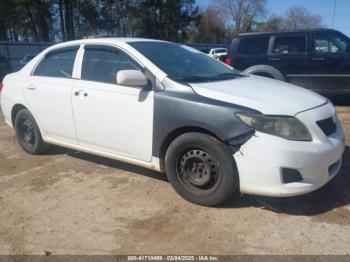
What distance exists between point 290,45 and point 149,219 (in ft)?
21.6

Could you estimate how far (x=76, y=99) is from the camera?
14.5 ft

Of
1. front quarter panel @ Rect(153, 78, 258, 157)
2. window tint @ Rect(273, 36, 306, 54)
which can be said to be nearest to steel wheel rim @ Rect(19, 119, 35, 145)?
front quarter panel @ Rect(153, 78, 258, 157)

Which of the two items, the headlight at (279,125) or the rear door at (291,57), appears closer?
the headlight at (279,125)

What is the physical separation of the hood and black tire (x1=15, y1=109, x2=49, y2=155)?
2.66 m

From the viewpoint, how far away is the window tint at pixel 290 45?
337 inches

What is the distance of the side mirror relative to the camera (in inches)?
145

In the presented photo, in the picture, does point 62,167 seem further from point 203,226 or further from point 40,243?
point 203,226

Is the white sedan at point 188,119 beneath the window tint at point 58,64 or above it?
beneath

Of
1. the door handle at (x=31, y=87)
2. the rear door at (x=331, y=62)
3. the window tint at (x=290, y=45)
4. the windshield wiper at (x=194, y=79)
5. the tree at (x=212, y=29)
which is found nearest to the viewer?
the windshield wiper at (x=194, y=79)

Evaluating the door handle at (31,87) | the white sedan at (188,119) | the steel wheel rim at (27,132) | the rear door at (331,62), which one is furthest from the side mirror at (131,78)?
the rear door at (331,62)

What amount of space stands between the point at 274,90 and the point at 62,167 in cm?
287

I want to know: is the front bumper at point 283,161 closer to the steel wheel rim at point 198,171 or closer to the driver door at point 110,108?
the steel wheel rim at point 198,171

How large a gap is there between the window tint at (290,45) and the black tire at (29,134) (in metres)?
5.87

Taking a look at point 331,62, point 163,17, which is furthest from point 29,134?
point 163,17
